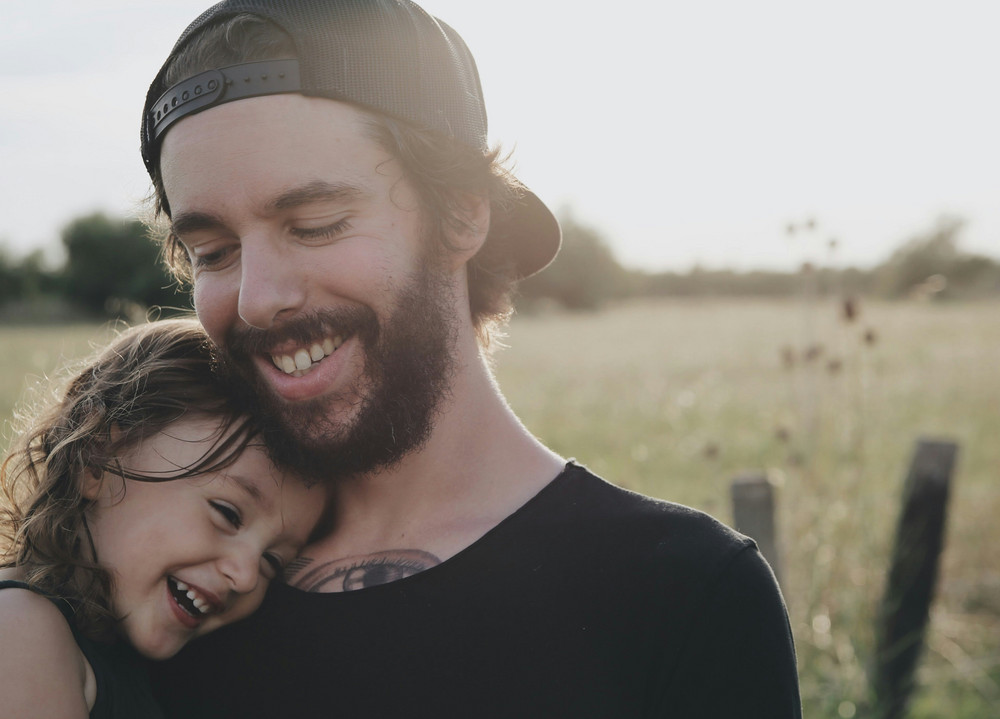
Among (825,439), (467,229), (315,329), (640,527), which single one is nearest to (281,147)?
(315,329)

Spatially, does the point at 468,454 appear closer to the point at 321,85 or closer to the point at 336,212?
the point at 336,212

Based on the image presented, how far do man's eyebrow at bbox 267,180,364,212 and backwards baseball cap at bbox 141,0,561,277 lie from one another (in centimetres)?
19

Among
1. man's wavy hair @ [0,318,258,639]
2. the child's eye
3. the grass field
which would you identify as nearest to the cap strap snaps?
man's wavy hair @ [0,318,258,639]

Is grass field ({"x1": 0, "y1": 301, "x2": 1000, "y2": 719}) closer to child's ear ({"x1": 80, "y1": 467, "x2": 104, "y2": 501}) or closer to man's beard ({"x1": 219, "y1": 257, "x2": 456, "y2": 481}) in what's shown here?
child's ear ({"x1": 80, "y1": 467, "x2": 104, "y2": 501})

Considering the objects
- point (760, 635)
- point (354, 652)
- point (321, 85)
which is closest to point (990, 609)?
point (760, 635)

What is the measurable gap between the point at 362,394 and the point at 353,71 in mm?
662

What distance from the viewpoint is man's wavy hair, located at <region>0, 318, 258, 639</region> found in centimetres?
159

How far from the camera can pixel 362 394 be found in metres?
1.64

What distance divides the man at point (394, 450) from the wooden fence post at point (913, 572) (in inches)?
98.6

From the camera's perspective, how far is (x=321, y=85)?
1571 millimetres

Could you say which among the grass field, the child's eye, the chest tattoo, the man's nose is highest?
the man's nose

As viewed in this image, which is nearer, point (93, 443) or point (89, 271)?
point (93, 443)

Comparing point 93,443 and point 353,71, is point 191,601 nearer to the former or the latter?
point 93,443

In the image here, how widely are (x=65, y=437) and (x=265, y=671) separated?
0.73 meters
